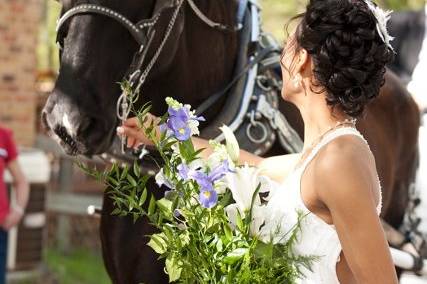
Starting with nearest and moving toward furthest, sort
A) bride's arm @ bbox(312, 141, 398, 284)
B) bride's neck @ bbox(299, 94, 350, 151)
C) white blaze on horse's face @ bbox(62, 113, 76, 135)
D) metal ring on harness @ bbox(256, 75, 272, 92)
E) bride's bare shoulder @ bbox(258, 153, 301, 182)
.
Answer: bride's arm @ bbox(312, 141, 398, 284), bride's neck @ bbox(299, 94, 350, 151), bride's bare shoulder @ bbox(258, 153, 301, 182), white blaze on horse's face @ bbox(62, 113, 76, 135), metal ring on harness @ bbox(256, 75, 272, 92)

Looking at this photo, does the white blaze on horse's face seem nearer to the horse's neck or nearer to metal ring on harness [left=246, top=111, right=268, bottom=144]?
the horse's neck

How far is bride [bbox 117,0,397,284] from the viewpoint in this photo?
286cm

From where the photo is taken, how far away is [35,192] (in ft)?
31.7

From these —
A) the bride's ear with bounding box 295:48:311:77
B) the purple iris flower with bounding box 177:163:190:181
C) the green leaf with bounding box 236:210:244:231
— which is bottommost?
the green leaf with bounding box 236:210:244:231

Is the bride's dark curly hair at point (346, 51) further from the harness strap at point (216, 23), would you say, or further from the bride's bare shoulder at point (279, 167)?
the harness strap at point (216, 23)

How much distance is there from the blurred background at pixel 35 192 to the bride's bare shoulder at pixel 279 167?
5.43 metres

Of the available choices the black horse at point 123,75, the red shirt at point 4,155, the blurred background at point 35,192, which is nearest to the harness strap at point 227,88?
the black horse at point 123,75

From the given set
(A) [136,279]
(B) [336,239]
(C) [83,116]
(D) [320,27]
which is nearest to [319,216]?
(B) [336,239]

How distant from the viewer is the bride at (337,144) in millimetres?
2861

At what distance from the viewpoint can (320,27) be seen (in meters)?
3.01

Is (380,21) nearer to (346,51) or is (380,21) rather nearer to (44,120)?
(346,51)

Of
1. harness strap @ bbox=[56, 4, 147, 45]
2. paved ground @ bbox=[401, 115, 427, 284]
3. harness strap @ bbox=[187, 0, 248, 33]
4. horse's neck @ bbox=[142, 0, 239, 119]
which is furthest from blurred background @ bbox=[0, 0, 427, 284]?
harness strap @ bbox=[56, 4, 147, 45]

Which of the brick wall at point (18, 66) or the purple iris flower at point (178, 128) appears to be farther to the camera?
the brick wall at point (18, 66)

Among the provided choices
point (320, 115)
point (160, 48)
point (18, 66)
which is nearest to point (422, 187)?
point (160, 48)
